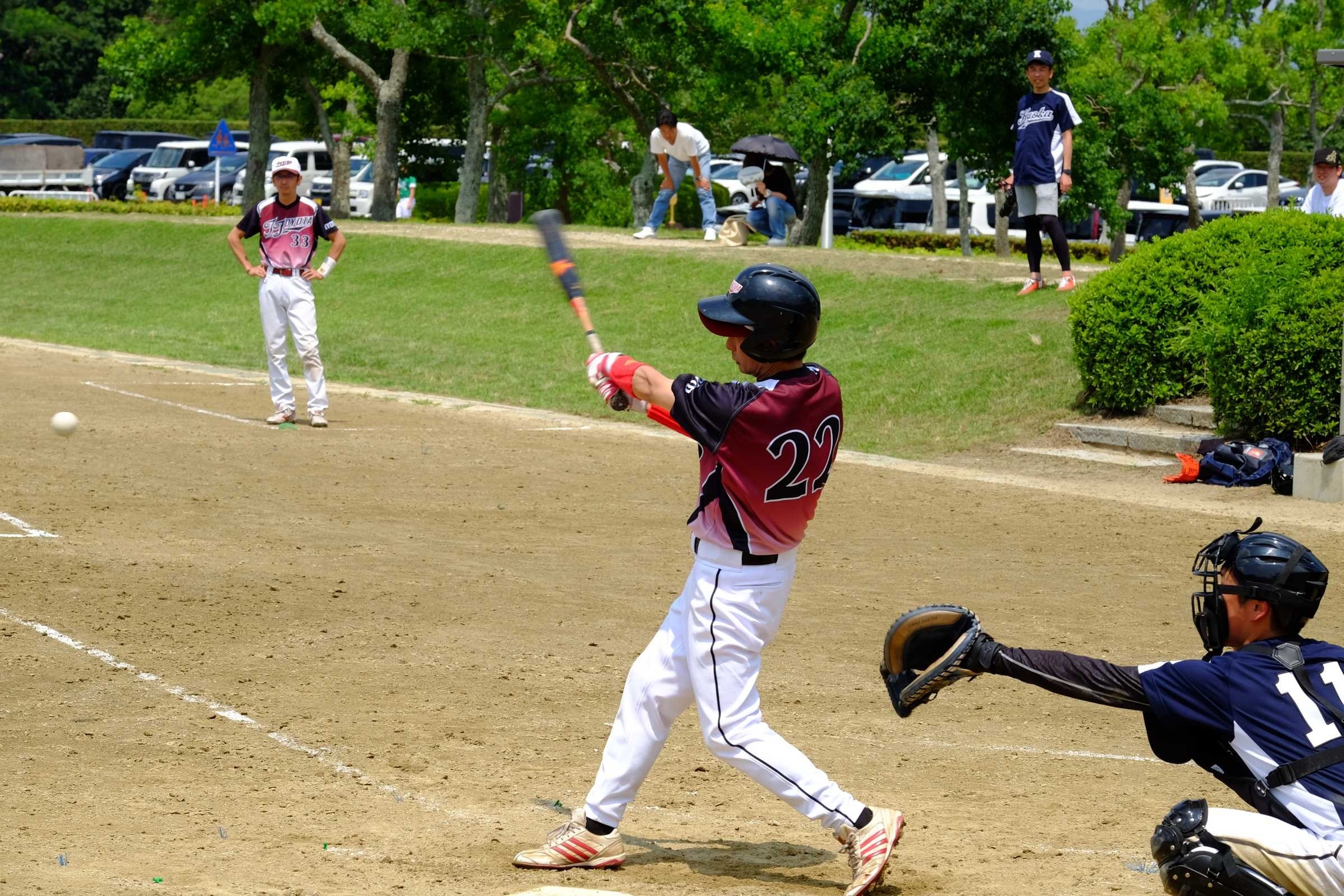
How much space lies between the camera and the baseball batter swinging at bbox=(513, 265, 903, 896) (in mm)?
4930

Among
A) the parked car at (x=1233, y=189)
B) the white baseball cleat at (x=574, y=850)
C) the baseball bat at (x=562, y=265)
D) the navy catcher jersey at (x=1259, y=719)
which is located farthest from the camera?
the parked car at (x=1233, y=189)

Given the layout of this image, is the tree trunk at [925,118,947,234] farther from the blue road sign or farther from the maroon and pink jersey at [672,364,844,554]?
the maroon and pink jersey at [672,364,844,554]

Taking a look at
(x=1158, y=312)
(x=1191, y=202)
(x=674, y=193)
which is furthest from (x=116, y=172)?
(x=1158, y=312)

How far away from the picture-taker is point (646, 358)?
63.5ft

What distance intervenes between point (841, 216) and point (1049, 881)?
3421 cm

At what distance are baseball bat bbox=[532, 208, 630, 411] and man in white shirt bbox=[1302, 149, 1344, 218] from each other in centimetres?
1150

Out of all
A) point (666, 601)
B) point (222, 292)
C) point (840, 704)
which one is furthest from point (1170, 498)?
point (222, 292)

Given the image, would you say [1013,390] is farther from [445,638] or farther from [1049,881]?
[1049,881]

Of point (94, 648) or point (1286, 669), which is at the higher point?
point (1286, 669)

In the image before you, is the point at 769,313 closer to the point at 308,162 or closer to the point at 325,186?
the point at 325,186

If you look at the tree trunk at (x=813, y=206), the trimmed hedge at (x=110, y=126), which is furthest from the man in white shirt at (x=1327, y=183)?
the trimmed hedge at (x=110, y=126)

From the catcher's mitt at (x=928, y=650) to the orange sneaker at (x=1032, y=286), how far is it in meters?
14.3

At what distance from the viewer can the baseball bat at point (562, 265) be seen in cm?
582

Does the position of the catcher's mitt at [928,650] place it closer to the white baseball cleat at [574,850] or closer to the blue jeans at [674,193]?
the white baseball cleat at [574,850]
